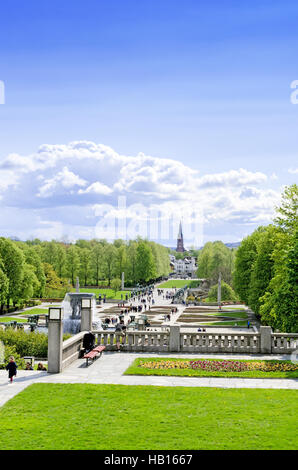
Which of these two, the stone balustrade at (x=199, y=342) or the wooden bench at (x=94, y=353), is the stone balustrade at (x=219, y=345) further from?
the wooden bench at (x=94, y=353)

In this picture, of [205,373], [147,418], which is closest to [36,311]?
[205,373]

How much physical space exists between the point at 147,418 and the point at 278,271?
90.1ft

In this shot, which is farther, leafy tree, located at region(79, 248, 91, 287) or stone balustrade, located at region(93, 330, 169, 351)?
leafy tree, located at region(79, 248, 91, 287)

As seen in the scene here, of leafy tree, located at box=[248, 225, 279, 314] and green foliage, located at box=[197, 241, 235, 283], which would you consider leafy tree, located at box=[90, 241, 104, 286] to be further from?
leafy tree, located at box=[248, 225, 279, 314]

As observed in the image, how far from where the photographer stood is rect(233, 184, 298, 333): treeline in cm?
2689

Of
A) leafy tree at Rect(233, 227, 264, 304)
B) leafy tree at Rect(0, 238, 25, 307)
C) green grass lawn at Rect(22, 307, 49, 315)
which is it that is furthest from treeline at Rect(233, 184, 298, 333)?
leafy tree at Rect(0, 238, 25, 307)

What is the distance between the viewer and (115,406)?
45.1 ft

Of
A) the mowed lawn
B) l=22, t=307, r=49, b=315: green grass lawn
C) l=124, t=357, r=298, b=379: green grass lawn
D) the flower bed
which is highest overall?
the flower bed

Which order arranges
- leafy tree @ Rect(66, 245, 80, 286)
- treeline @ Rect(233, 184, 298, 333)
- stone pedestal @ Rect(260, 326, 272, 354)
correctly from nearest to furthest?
1. stone pedestal @ Rect(260, 326, 272, 354)
2. treeline @ Rect(233, 184, 298, 333)
3. leafy tree @ Rect(66, 245, 80, 286)

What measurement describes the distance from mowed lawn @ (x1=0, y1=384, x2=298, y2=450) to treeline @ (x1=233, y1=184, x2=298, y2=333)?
1200 cm

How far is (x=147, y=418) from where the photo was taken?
12.6 m

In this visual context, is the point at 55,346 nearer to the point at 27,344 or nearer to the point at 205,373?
the point at 205,373

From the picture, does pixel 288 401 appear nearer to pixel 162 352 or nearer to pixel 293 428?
pixel 293 428
